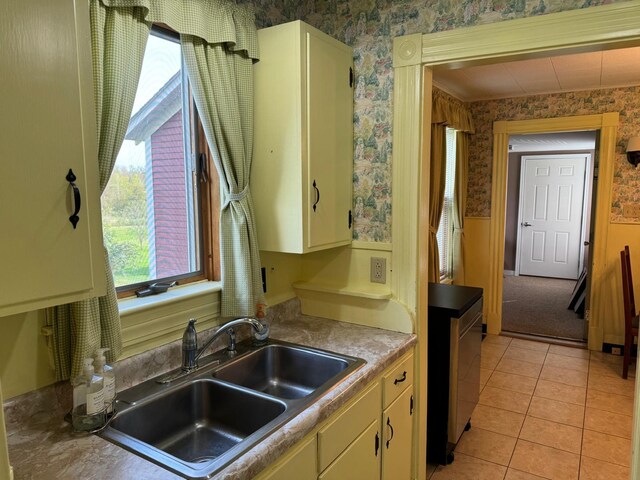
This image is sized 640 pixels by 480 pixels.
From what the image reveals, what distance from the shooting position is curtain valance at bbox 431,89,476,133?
374cm

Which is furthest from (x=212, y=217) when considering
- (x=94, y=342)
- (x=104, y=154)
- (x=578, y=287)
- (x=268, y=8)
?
(x=578, y=287)

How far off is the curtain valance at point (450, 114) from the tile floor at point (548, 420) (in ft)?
7.24

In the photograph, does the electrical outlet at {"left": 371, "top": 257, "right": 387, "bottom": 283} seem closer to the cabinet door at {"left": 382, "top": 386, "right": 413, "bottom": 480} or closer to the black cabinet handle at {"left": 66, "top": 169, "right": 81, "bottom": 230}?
the cabinet door at {"left": 382, "top": 386, "right": 413, "bottom": 480}

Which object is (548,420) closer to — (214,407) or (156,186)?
(214,407)

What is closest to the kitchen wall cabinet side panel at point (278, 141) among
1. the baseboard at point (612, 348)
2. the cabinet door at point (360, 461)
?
the cabinet door at point (360, 461)

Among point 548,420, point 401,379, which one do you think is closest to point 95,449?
point 401,379

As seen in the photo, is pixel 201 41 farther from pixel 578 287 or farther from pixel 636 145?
pixel 578 287

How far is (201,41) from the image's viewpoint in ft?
5.46

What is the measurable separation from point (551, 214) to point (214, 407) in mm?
7293

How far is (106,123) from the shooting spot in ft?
Answer: 4.42

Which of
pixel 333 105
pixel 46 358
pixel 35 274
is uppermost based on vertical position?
pixel 333 105

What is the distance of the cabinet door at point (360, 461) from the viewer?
1508 millimetres

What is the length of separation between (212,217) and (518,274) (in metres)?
7.19

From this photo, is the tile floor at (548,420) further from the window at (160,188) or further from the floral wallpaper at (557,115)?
the window at (160,188)
